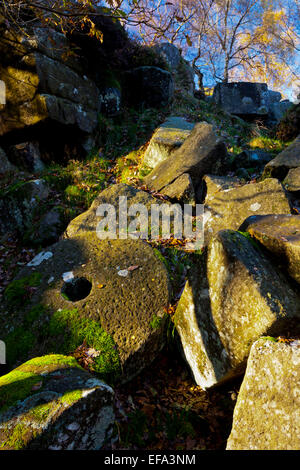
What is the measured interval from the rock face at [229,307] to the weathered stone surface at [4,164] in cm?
623

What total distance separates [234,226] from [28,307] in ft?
10.7

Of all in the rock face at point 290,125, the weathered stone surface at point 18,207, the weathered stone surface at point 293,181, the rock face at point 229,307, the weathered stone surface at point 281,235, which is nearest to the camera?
the rock face at point 229,307

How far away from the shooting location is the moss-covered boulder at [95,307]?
285cm

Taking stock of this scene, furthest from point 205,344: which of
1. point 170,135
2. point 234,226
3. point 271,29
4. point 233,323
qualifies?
point 271,29

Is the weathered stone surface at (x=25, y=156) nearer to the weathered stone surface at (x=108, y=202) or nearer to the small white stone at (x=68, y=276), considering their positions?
the weathered stone surface at (x=108, y=202)

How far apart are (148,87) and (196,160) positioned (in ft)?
20.3

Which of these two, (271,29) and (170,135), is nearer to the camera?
(170,135)

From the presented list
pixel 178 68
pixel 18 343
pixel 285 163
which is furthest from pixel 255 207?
pixel 178 68

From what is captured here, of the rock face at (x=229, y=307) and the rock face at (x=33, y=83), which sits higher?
the rock face at (x=33, y=83)

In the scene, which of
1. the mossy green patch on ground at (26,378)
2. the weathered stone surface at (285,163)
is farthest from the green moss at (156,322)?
→ the weathered stone surface at (285,163)

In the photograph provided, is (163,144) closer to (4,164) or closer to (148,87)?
(4,164)

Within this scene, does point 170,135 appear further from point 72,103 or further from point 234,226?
point 234,226

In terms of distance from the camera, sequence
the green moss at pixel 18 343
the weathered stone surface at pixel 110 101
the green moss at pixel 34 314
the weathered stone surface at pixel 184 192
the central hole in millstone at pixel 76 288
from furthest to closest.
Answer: the weathered stone surface at pixel 110 101 < the weathered stone surface at pixel 184 192 < the central hole in millstone at pixel 76 288 < the green moss at pixel 34 314 < the green moss at pixel 18 343

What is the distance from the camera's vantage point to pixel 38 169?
24.3ft
